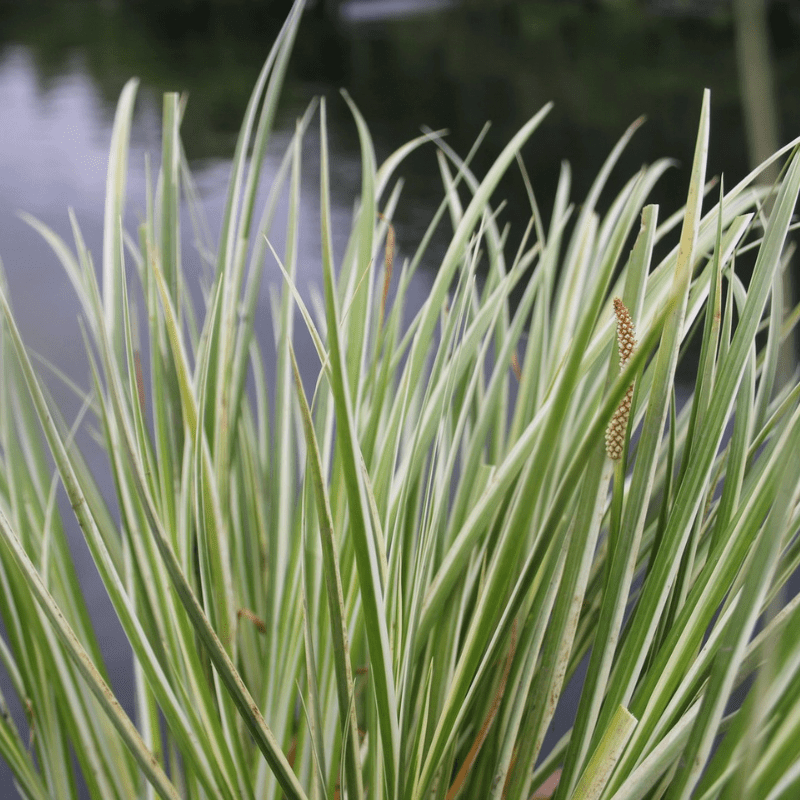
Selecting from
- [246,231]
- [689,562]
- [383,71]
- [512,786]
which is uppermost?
[383,71]

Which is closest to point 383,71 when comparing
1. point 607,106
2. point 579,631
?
point 607,106

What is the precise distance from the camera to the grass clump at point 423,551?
0.26 m

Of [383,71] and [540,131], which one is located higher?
[383,71]

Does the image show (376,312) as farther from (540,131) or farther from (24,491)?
(540,131)

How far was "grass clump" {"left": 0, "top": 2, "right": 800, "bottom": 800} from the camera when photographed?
26 centimetres

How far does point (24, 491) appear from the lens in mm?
465

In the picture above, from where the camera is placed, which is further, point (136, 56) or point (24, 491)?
point (136, 56)

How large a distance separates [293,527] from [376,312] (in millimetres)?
174

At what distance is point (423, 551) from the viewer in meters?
0.34

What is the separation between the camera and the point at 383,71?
2.65 meters

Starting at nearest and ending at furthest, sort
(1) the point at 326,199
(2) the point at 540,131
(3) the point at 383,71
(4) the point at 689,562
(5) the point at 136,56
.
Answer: (1) the point at 326,199 < (4) the point at 689,562 < (2) the point at 540,131 < (3) the point at 383,71 < (5) the point at 136,56

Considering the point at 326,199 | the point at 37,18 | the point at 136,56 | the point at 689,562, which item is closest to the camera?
the point at 326,199

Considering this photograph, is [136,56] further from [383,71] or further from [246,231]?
[246,231]

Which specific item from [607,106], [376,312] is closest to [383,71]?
[607,106]
